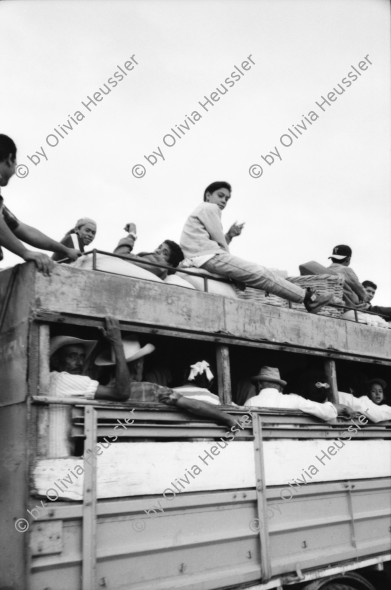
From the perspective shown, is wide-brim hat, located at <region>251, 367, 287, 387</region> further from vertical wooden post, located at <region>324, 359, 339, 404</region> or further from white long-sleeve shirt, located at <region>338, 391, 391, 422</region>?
white long-sleeve shirt, located at <region>338, 391, 391, 422</region>

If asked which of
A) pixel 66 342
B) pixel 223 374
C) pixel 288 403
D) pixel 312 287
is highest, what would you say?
pixel 312 287

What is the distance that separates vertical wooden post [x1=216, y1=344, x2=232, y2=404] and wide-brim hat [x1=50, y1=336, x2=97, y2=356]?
107cm

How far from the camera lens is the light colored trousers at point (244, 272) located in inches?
205

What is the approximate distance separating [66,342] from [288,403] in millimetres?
→ 1954

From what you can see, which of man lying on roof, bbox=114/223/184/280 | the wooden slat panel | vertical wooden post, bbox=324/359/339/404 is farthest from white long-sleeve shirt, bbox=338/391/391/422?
man lying on roof, bbox=114/223/184/280

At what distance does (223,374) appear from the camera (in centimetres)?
462

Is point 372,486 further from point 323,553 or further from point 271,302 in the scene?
point 271,302

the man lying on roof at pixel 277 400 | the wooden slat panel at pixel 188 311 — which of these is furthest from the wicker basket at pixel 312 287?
the man lying on roof at pixel 277 400

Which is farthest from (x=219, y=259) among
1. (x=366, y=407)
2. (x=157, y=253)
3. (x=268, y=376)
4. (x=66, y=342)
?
(x=366, y=407)

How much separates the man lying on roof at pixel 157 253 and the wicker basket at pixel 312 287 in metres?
0.69

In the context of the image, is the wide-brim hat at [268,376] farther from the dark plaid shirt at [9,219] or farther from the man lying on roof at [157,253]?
the dark plaid shirt at [9,219]

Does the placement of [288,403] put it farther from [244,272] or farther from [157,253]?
[157,253]

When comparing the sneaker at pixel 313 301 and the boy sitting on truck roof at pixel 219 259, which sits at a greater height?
the boy sitting on truck roof at pixel 219 259

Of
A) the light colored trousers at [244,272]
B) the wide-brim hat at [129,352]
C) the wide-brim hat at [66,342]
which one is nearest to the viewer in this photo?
the wide-brim hat at [66,342]
